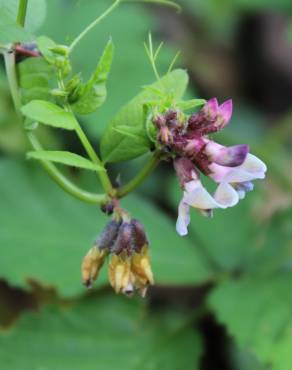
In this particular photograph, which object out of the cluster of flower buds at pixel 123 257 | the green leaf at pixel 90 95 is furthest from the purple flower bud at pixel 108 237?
the green leaf at pixel 90 95

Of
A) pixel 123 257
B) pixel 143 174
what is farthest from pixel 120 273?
pixel 143 174

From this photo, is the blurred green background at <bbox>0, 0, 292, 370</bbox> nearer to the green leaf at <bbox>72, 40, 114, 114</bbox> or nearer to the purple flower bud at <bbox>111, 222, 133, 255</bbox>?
the green leaf at <bbox>72, 40, 114, 114</bbox>

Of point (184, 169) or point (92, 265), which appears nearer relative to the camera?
point (184, 169)

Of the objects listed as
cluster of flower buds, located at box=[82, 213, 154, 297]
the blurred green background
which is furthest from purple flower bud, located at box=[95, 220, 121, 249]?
the blurred green background

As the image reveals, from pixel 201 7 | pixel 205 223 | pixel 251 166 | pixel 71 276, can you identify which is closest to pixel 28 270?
pixel 71 276

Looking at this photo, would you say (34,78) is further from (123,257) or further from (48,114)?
(123,257)
